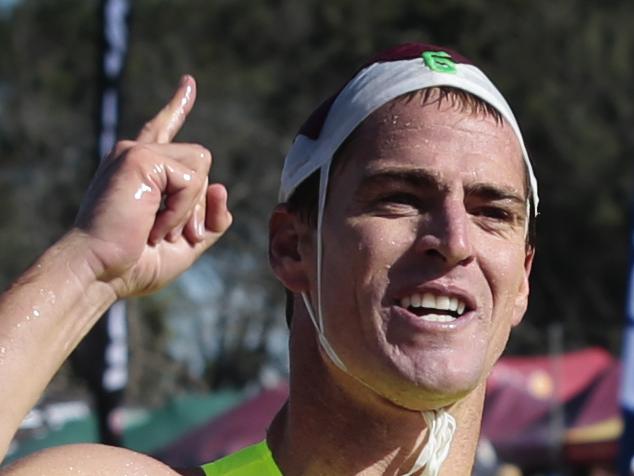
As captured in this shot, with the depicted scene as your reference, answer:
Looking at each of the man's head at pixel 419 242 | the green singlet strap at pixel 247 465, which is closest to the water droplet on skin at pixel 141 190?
the man's head at pixel 419 242

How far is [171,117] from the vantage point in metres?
2.74

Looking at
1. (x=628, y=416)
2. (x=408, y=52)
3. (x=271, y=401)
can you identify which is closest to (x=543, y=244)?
(x=271, y=401)

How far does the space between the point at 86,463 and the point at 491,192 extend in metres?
0.92

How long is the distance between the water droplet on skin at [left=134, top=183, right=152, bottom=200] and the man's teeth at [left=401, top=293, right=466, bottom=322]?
0.53 metres

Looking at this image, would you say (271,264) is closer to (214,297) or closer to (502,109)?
(502,109)

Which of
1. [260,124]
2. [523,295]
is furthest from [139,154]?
[260,124]

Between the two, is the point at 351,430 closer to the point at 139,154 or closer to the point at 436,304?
the point at 436,304

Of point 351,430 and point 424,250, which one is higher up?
point 424,250

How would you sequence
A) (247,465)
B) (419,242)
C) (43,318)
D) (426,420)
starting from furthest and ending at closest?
1. (247,465)
2. (426,420)
3. (419,242)
4. (43,318)

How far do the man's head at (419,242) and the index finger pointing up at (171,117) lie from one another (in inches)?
11.8

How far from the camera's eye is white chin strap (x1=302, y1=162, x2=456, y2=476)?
281 centimetres

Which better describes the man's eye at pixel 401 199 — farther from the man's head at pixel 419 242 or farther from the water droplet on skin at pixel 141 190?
the water droplet on skin at pixel 141 190

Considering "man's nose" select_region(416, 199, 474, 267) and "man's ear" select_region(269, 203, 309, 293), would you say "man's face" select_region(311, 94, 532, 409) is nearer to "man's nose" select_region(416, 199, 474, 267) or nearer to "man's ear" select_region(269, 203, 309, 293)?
"man's nose" select_region(416, 199, 474, 267)

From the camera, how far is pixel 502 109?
291cm
